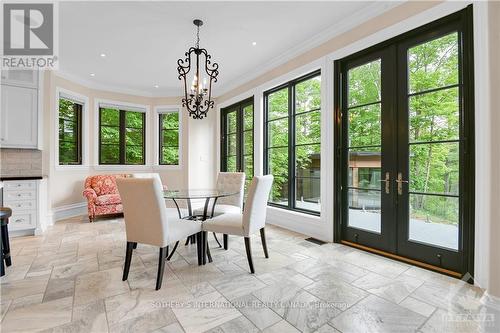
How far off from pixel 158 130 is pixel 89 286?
4677 millimetres

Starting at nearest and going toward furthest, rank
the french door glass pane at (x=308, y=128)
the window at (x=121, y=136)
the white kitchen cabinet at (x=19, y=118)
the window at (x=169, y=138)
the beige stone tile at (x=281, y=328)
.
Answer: the beige stone tile at (x=281, y=328) < the white kitchen cabinet at (x=19, y=118) < the french door glass pane at (x=308, y=128) < the window at (x=121, y=136) < the window at (x=169, y=138)

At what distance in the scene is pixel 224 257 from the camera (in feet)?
9.57

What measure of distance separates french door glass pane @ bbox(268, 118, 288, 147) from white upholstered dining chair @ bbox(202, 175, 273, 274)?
71.2 inches

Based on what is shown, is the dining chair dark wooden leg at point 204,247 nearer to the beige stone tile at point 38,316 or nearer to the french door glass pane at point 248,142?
the beige stone tile at point 38,316

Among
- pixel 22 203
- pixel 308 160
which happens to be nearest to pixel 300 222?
pixel 308 160

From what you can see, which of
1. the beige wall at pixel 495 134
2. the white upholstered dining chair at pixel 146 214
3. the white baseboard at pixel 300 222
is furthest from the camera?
the white baseboard at pixel 300 222

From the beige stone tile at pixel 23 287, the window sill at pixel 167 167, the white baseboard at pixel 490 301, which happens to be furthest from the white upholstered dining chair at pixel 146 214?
the window sill at pixel 167 167

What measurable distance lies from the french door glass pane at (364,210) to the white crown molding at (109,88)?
483 cm

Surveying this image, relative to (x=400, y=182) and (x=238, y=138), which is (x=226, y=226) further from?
(x=238, y=138)

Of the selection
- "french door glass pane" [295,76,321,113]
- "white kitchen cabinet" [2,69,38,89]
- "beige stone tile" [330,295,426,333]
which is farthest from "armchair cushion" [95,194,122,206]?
"beige stone tile" [330,295,426,333]

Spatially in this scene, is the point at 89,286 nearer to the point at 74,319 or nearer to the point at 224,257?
the point at 74,319

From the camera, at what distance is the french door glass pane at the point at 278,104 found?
4.39 metres

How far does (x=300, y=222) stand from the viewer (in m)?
3.87

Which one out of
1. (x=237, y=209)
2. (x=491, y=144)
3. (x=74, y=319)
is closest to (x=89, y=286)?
(x=74, y=319)
